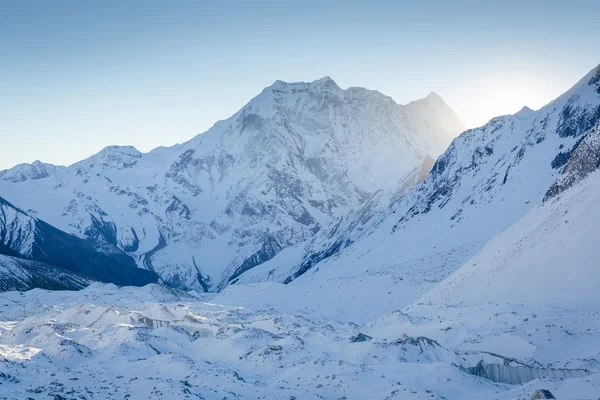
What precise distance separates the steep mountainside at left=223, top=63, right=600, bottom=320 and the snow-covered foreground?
27554 mm

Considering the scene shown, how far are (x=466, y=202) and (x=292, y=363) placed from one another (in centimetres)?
9107

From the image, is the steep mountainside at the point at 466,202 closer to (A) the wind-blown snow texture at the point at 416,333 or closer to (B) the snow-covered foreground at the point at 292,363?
(A) the wind-blown snow texture at the point at 416,333

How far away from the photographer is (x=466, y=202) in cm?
12325

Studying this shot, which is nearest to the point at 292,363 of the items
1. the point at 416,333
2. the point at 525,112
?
the point at 416,333

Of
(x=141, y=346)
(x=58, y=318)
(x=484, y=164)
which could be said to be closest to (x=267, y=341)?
(x=141, y=346)

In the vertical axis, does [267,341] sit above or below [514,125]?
below

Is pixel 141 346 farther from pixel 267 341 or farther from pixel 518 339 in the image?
pixel 518 339

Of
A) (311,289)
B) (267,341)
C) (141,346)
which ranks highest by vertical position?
(141,346)

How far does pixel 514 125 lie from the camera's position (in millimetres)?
136250

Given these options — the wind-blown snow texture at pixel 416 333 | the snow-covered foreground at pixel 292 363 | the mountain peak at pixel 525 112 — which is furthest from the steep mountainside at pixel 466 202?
the snow-covered foreground at pixel 292 363

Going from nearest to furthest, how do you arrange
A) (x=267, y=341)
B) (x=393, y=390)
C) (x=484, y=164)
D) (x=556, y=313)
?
(x=393, y=390) → (x=556, y=313) → (x=267, y=341) → (x=484, y=164)

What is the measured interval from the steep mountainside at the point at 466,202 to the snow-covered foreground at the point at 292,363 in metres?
27.6

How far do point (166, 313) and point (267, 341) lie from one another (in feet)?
112

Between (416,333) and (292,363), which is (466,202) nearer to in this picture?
(416,333)
